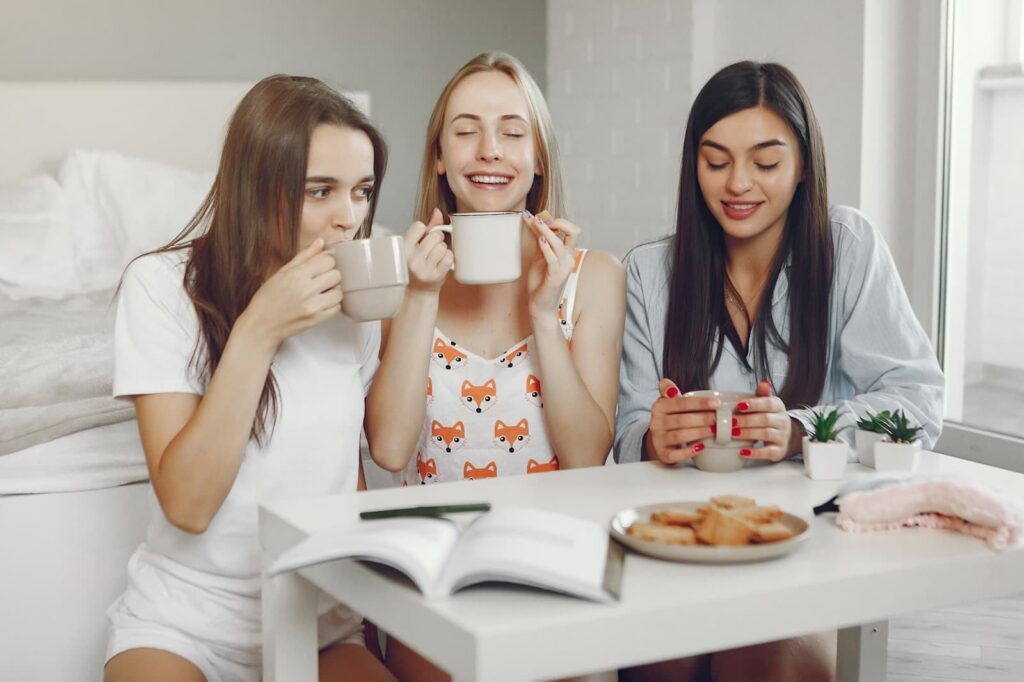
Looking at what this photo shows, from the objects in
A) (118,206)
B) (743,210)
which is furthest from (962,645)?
(118,206)

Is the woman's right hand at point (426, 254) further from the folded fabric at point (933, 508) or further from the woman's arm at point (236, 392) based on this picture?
the folded fabric at point (933, 508)

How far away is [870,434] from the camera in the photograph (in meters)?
1.47

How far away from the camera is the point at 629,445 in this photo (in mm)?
1780

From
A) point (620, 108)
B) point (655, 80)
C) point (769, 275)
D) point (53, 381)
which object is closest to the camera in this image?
point (769, 275)

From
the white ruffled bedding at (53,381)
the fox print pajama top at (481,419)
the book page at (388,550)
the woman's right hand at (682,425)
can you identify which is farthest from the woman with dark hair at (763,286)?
the white ruffled bedding at (53,381)

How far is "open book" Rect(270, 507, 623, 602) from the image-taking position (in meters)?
0.93

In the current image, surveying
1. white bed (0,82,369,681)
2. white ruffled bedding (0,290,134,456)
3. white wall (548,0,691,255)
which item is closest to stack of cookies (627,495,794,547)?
white bed (0,82,369,681)

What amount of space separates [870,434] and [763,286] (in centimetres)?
44

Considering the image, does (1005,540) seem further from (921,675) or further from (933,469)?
(921,675)

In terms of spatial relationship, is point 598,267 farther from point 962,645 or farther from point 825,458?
point 962,645

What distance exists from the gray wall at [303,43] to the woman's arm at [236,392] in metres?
1.94

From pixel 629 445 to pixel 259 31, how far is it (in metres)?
2.38

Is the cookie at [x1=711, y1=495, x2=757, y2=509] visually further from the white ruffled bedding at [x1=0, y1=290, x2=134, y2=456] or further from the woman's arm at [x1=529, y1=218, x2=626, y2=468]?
the white ruffled bedding at [x1=0, y1=290, x2=134, y2=456]

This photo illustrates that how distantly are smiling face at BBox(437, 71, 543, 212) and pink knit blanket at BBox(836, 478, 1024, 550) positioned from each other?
0.77m
